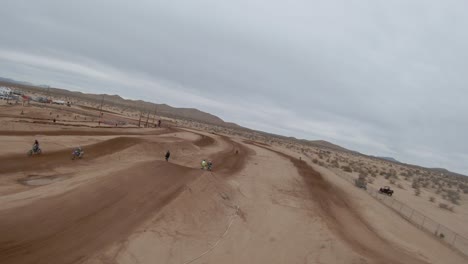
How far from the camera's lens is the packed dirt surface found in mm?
13016

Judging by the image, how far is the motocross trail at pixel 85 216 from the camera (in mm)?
11852

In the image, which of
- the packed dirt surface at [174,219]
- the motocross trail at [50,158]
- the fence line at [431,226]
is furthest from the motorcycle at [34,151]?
the fence line at [431,226]

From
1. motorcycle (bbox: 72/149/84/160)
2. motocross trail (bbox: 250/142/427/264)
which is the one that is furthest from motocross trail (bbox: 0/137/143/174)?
motocross trail (bbox: 250/142/427/264)

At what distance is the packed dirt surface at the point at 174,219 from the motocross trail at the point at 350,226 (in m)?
0.10

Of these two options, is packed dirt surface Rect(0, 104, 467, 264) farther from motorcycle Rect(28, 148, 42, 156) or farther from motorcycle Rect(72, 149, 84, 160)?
motorcycle Rect(28, 148, 42, 156)

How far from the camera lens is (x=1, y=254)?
11141mm

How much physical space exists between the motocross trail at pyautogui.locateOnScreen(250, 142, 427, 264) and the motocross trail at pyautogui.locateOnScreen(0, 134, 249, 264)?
9.60 m

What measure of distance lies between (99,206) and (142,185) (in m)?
3.80

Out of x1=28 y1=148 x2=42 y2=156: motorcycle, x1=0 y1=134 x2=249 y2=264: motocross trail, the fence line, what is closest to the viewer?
x1=0 y1=134 x2=249 y2=264: motocross trail

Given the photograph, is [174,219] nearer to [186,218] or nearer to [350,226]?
[186,218]

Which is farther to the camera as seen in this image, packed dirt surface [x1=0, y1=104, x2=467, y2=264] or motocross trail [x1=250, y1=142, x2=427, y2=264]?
motocross trail [x1=250, y1=142, x2=427, y2=264]

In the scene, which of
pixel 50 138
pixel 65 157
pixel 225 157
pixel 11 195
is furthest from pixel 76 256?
pixel 225 157

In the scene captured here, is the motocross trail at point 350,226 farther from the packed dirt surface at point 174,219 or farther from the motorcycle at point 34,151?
the motorcycle at point 34,151

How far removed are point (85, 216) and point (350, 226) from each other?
50.7 feet
